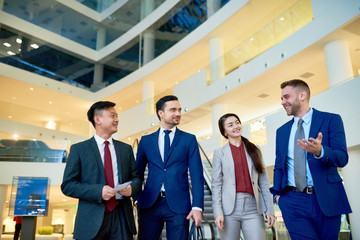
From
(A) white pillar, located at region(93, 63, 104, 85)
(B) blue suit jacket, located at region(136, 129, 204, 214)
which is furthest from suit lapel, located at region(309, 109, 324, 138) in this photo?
(A) white pillar, located at region(93, 63, 104, 85)

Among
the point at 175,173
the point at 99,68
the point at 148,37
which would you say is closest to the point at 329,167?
the point at 175,173

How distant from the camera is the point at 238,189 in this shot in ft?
9.71

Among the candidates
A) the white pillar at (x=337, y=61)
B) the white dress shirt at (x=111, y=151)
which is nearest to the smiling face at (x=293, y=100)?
the white dress shirt at (x=111, y=151)

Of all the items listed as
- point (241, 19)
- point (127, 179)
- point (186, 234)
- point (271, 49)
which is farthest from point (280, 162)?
point (241, 19)

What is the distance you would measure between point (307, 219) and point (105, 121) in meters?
1.77

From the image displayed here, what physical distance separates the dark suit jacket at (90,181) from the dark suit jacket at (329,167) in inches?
47.6

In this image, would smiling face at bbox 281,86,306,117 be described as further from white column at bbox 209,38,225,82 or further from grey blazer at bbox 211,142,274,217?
white column at bbox 209,38,225,82

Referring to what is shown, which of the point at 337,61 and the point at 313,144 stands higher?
the point at 337,61

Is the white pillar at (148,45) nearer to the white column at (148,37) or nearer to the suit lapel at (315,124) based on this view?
the white column at (148,37)

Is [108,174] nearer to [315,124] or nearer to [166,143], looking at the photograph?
[166,143]

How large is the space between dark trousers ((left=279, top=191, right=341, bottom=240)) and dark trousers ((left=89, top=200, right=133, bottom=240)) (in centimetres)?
125

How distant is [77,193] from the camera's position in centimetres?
236

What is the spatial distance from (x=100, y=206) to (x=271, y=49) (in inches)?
366

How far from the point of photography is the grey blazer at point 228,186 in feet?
9.54
